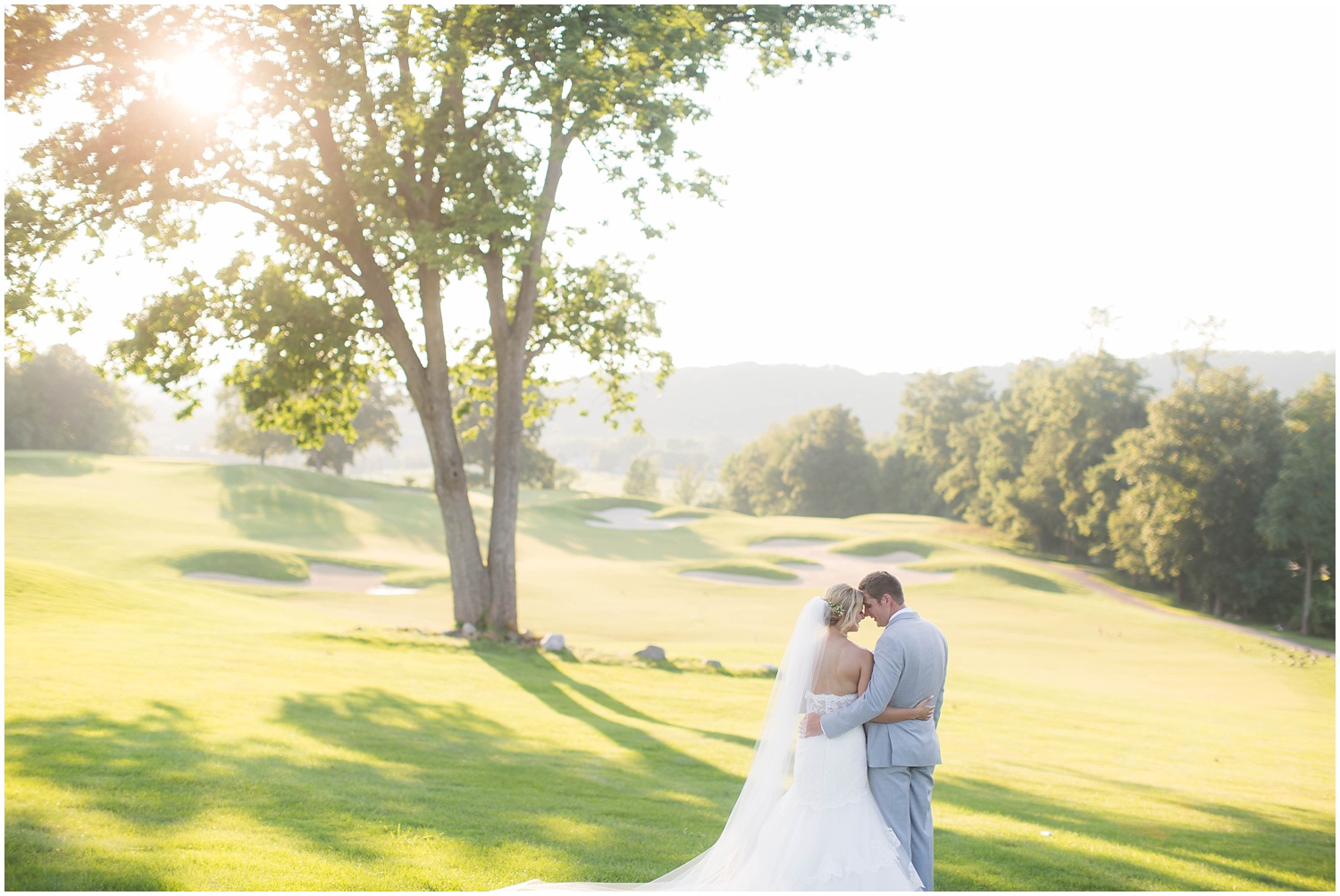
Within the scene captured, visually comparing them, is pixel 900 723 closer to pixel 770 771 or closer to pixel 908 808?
pixel 908 808

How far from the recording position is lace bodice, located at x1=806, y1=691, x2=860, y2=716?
17.8 feet

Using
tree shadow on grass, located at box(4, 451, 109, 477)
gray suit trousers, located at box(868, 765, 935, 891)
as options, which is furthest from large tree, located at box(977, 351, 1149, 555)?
tree shadow on grass, located at box(4, 451, 109, 477)

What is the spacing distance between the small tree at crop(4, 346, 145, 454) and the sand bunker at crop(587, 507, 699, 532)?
36.1 meters

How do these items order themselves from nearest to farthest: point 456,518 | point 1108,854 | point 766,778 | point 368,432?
point 766,778
point 1108,854
point 456,518
point 368,432

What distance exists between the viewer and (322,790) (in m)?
7.53

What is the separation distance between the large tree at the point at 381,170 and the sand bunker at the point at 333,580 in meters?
9.21

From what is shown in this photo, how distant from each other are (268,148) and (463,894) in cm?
1399

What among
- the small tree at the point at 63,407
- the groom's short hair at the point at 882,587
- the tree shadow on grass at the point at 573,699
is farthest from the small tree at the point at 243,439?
the groom's short hair at the point at 882,587

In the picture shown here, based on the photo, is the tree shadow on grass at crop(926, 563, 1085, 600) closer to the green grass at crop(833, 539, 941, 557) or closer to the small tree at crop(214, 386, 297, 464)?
the green grass at crop(833, 539, 941, 557)

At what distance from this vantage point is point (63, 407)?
6594 centimetres

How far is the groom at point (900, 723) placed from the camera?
5.21m

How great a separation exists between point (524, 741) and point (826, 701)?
233 inches

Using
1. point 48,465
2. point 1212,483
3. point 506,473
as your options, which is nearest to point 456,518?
point 506,473

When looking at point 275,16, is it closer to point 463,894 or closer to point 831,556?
point 463,894
